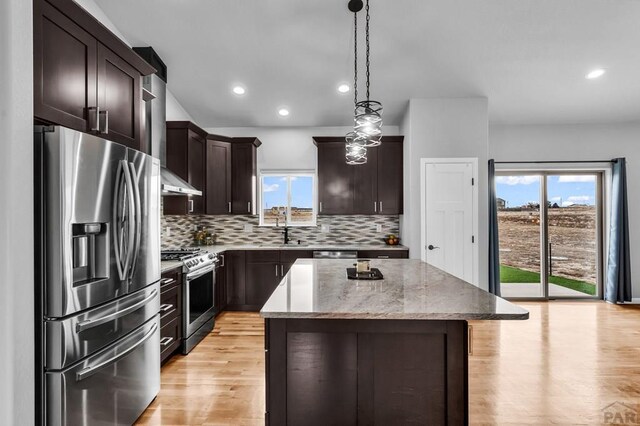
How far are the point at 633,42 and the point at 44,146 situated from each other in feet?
17.0

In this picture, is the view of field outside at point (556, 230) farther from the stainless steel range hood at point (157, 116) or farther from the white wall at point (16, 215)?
the white wall at point (16, 215)

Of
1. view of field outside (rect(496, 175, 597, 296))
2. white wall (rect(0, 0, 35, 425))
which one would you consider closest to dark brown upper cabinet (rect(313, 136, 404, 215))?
view of field outside (rect(496, 175, 597, 296))

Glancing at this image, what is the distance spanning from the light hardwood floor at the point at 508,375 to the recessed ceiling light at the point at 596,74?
9.83 ft

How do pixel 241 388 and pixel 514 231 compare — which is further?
pixel 514 231

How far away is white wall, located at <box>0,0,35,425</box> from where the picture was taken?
5.00ft

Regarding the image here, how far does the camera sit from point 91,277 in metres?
1.89

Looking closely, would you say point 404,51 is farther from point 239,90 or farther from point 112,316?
point 112,316

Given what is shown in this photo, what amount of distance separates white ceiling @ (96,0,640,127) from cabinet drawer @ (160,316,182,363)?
118 inches

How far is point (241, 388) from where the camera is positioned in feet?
9.04

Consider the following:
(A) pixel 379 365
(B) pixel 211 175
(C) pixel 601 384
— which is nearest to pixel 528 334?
(C) pixel 601 384

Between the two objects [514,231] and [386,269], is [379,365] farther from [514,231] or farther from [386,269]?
[514,231]

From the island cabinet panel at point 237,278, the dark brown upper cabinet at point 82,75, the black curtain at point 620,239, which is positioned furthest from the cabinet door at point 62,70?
the black curtain at point 620,239

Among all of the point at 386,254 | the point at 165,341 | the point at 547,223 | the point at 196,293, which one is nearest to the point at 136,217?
the point at 165,341

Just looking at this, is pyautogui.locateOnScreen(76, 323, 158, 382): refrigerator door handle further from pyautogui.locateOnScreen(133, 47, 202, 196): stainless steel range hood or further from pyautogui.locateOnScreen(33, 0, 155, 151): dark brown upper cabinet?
pyautogui.locateOnScreen(133, 47, 202, 196): stainless steel range hood
